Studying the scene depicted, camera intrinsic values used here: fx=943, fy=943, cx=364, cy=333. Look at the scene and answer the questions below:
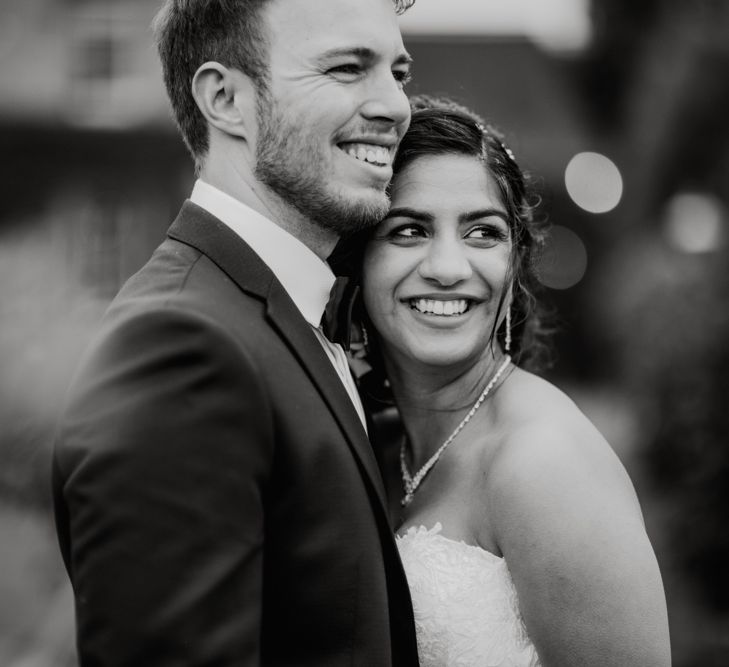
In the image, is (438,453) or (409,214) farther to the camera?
(438,453)

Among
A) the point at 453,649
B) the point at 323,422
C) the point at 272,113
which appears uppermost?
the point at 272,113

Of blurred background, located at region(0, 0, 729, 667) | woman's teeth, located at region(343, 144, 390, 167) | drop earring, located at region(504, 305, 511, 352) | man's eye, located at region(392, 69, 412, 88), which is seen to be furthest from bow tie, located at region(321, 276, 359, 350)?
blurred background, located at region(0, 0, 729, 667)

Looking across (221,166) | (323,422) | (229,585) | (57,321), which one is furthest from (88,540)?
(57,321)

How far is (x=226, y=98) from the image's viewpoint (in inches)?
92.9

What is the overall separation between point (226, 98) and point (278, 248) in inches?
16.7

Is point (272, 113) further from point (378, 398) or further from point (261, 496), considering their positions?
point (378, 398)

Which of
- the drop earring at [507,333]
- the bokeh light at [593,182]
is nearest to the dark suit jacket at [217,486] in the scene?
the drop earring at [507,333]

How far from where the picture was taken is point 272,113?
2297 mm

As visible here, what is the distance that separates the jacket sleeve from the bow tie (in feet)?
1.94

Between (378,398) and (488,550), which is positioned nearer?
(488,550)

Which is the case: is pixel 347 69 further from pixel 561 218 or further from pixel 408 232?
pixel 561 218

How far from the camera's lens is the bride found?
235 cm

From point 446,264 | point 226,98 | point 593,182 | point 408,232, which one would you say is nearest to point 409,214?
point 408,232

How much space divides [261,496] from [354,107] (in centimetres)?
107
